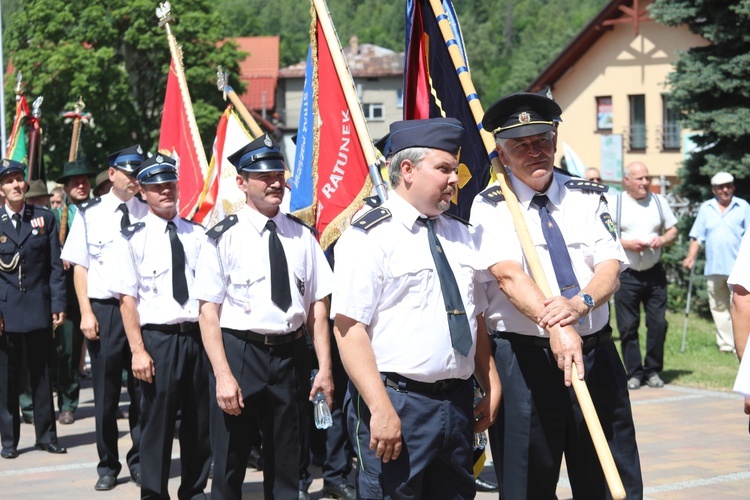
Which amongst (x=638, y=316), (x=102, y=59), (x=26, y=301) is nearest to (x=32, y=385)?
(x=26, y=301)

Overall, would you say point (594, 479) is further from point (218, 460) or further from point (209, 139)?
point (209, 139)

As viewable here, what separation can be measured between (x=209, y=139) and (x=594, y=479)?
39.5m

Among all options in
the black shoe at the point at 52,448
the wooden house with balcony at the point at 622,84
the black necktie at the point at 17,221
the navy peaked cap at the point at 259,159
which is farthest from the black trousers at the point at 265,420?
the wooden house with balcony at the point at 622,84

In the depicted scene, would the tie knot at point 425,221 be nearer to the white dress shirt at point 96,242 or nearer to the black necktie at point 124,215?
the black necktie at point 124,215

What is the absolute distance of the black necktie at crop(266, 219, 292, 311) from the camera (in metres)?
6.11

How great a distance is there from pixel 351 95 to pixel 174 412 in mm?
2362

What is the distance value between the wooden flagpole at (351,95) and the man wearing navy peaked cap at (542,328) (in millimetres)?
1855

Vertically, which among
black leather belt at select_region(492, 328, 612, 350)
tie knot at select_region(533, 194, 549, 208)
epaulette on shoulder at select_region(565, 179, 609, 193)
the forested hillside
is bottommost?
black leather belt at select_region(492, 328, 612, 350)

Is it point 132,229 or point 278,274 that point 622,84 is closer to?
point 132,229

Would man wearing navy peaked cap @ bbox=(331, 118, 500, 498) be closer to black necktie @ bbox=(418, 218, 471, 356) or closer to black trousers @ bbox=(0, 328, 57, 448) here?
black necktie @ bbox=(418, 218, 471, 356)

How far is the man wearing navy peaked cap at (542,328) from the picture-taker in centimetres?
508

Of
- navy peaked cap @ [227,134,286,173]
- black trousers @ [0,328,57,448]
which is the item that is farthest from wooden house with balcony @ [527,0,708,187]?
navy peaked cap @ [227,134,286,173]

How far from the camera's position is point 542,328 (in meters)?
5.00

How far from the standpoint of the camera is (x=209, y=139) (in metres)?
43.6
